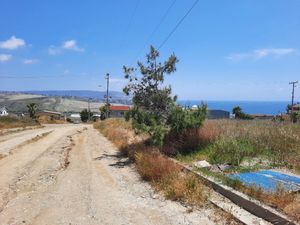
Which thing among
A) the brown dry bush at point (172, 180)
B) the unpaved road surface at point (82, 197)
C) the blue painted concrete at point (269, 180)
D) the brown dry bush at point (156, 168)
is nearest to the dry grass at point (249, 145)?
the blue painted concrete at point (269, 180)

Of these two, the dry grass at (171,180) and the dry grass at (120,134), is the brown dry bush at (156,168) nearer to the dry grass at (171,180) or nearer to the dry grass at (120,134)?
the dry grass at (171,180)

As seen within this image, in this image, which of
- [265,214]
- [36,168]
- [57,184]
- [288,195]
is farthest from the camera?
[36,168]

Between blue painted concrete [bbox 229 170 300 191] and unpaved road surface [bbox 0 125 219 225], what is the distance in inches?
70.8

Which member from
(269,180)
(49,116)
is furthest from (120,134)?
(49,116)

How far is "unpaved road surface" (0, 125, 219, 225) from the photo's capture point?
7727 millimetres

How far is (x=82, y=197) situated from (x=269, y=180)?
4.66 m

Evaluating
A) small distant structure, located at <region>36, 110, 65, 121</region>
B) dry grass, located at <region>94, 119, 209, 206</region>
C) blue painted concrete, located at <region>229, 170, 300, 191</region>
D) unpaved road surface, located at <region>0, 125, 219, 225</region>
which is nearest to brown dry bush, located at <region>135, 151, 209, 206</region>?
dry grass, located at <region>94, 119, 209, 206</region>

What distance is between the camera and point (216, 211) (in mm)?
7855

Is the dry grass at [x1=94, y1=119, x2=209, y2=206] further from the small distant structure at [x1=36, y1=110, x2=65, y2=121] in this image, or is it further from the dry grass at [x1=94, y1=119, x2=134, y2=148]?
the small distant structure at [x1=36, y1=110, x2=65, y2=121]

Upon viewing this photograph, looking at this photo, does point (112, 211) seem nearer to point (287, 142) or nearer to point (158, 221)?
point (158, 221)

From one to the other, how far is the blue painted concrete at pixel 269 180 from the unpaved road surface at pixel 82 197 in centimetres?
180

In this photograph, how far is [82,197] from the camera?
9.54 meters

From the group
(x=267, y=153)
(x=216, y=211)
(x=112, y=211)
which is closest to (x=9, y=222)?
(x=112, y=211)

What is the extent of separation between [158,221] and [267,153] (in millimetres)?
6954
